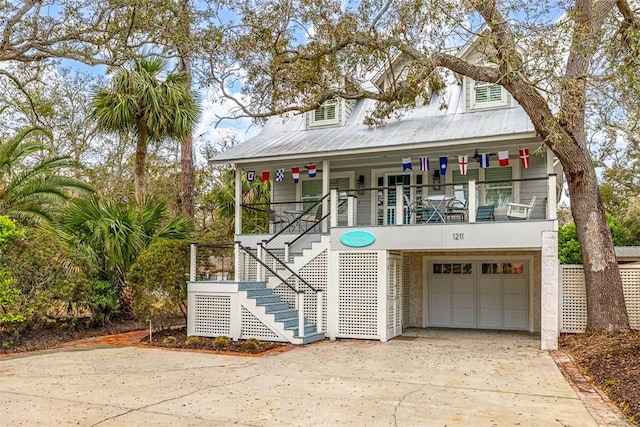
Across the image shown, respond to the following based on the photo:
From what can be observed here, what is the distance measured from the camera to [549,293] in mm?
10586

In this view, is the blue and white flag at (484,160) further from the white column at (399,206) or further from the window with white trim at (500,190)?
the white column at (399,206)

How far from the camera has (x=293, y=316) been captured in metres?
12.2

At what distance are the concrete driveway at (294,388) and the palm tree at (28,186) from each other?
4031 millimetres

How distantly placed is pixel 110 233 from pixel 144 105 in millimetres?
3891

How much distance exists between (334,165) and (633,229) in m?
18.3

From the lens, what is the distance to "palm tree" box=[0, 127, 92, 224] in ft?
41.8

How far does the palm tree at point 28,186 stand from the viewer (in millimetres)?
12750

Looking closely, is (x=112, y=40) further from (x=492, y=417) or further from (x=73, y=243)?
(x=492, y=417)

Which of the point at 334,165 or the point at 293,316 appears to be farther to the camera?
the point at 334,165

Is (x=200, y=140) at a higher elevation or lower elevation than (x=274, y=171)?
higher

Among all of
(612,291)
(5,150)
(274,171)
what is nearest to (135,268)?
(5,150)

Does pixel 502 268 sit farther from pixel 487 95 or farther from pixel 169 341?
pixel 169 341

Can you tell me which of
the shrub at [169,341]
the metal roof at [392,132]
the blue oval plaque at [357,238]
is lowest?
the shrub at [169,341]

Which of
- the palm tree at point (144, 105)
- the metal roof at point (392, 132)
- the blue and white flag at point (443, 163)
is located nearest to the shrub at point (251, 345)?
the metal roof at point (392, 132)
